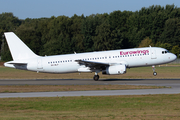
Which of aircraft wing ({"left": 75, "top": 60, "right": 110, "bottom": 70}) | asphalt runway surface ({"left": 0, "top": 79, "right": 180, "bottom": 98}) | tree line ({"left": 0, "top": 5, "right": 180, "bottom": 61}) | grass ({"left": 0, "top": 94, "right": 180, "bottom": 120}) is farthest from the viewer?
tree line ({"left": 0, "top": 5, "right": 180, "bottom": 61})

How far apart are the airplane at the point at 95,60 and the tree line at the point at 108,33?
176 ft

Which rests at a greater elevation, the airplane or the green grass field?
the airplane

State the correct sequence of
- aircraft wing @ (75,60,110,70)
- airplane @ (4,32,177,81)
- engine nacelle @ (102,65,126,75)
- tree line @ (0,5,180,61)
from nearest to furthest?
engine nacelle @ (102,65,126,75) → aircraft wing @ (75,60,110,70) → airplane @ (4,32,177,81) → tree line @ (0,5,180,61)

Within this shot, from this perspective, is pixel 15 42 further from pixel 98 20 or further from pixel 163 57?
pixel 98 20

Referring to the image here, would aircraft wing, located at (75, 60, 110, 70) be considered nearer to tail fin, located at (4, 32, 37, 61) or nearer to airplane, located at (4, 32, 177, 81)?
airplane, located at (4, 32, 177, 81)

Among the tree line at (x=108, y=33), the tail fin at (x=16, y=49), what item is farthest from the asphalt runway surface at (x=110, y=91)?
the tree line at (x=108, y=33)

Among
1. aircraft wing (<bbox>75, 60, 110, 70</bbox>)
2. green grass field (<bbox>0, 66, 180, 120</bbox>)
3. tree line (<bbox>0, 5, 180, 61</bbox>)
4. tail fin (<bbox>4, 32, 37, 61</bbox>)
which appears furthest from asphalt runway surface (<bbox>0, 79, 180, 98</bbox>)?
tree line (<bbox>0, 5, 180, 61</bbox>)

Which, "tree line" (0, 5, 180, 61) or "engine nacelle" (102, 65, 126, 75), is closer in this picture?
"engine nacelle" (102, 65, 126, 75)

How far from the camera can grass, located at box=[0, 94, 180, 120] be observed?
14.3m

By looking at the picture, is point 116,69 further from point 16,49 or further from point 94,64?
point 16,49

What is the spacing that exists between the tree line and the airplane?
176 ft

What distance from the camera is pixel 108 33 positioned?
338 ft

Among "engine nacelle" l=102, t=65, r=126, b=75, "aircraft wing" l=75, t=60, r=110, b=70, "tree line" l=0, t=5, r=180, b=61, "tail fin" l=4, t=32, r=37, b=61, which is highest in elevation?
"tree line" l=0, t=5, r=180, b=61

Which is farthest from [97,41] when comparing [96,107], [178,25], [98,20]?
[96,107]
